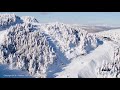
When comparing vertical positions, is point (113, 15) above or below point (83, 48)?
above

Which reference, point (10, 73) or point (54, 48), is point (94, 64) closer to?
point (54, 48)

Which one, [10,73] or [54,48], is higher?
[54,48]

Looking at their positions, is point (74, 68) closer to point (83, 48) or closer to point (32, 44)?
point (83, 48)

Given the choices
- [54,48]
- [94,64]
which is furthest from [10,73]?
[94,64]
